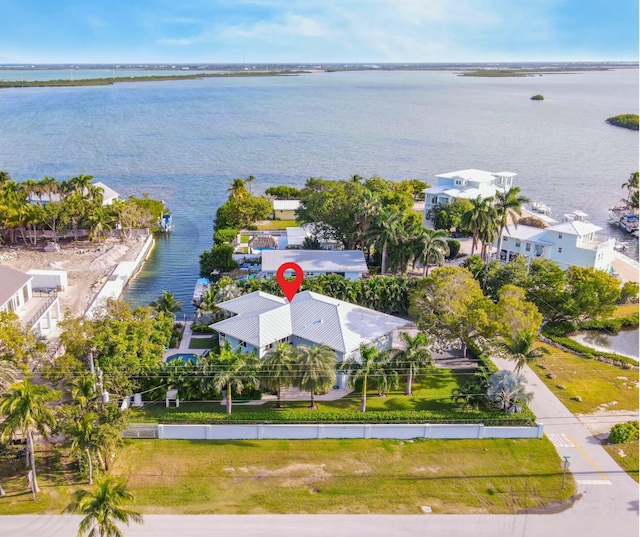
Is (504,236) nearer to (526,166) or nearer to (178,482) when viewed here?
(178,482)

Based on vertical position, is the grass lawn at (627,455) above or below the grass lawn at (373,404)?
below

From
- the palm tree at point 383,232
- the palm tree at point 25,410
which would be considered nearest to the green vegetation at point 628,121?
the palm tree at point 383,232

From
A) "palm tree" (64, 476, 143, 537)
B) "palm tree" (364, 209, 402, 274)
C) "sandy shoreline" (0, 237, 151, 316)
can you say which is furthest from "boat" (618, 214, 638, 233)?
"palm tree" (64, 476, 143, 537)

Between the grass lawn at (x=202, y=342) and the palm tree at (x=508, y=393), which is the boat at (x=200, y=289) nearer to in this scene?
the grass lawn at (x=202, y=342)

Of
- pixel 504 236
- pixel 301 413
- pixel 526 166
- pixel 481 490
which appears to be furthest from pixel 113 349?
pixel 526 166

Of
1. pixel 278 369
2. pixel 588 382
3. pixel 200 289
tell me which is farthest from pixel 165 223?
pixel 588 382

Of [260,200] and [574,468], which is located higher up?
[260,200]

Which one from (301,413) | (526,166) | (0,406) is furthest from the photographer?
(526,166)

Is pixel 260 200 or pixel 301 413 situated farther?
pixel 260 200

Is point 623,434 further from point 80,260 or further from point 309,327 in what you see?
point 80,260
